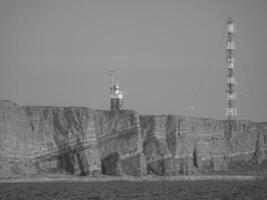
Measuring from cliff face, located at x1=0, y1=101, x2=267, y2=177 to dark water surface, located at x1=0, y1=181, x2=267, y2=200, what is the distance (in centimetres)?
729

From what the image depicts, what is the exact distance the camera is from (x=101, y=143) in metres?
120

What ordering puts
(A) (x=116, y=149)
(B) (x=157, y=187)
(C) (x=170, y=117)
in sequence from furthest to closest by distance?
(C) (x=170, y=117) → (A) (x=116, y=149) → (B) (x=157, y=187)

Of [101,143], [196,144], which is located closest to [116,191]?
[101,143]

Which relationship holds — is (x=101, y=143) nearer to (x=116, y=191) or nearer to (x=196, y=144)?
(x=196, y=144)

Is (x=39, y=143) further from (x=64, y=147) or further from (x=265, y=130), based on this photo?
(x=265, y=130)

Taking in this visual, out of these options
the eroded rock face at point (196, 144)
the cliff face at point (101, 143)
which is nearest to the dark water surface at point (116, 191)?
the cliff face at point (101, 143)

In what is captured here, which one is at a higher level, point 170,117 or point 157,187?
point 170,117

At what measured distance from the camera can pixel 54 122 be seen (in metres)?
116

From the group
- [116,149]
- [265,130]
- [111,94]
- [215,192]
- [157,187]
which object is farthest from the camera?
[265,130]

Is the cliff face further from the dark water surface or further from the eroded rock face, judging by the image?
the dark water surface

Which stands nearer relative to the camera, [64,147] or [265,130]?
[64,147]

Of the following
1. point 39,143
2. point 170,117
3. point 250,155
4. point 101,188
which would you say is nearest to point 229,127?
point 250,155

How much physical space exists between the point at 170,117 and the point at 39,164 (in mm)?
24518

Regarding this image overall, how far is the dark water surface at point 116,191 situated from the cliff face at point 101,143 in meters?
7.29
